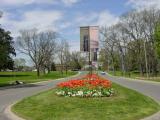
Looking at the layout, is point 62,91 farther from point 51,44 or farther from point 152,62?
point 51,44

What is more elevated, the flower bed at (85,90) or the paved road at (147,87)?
the flower bed at (85,90)

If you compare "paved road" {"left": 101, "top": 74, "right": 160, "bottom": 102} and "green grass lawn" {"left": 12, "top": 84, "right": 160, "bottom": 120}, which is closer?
"green grass lawn" {"left": 12, "top": 84, "right": 160, "bottom": 120}

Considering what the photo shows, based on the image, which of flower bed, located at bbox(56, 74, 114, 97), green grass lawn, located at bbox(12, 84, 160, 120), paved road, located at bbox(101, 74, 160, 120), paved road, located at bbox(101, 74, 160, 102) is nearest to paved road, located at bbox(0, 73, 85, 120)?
green grass lawn, located at bbox(12, 84, 160, 120)

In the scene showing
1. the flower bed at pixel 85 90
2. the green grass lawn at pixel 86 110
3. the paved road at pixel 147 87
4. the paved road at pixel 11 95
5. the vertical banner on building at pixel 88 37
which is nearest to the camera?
the green grass lawn at pixel 86 110

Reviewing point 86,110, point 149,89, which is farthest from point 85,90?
point 149,89

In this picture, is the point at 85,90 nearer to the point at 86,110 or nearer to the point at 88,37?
the point at 86,110

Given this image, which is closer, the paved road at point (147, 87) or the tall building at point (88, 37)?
the paved road at point (147, 87)

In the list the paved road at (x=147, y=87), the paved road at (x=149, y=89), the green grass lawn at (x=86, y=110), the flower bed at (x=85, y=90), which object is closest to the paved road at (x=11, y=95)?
the green grass lawn at (x=86, y=110)

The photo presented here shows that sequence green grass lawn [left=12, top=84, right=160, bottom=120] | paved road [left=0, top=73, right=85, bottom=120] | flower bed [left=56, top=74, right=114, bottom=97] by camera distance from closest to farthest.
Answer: green grass lawn [left=12, top=84, right=160, bottom=120], flower bed [left=56, top=74, right=114, bottom=97], paved road [left=0, top=73, right=85, bottom=120]

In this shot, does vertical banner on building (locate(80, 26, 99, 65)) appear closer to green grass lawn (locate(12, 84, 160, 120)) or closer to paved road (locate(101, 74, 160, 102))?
paved road (locate(101, 74, 160, 102))

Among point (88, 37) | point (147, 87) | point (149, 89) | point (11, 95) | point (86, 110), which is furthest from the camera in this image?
point (147, 87)

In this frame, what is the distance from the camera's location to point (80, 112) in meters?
13.2

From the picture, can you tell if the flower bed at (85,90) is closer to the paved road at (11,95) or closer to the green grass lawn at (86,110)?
the green grass lawn at (86,110)

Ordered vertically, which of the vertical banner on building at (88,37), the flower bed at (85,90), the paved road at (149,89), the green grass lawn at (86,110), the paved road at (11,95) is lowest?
the paved road at (11,95)
